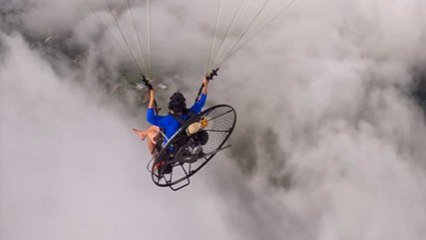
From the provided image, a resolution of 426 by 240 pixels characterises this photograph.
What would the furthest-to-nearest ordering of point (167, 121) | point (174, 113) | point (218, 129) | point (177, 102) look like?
point (218, 129)
point (167, 121)
point (174, 113)
point (177, 102)

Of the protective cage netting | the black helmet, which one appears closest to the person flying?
the black helmet

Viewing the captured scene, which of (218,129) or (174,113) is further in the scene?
(218,129)

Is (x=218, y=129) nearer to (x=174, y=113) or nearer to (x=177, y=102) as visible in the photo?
(x=174, y=113)

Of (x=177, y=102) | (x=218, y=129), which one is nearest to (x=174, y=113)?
(x=177, y=102)

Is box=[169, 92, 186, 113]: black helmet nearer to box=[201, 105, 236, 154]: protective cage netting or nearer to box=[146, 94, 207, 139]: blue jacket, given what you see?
box=[146, 94, 207, 139]: blue jacket

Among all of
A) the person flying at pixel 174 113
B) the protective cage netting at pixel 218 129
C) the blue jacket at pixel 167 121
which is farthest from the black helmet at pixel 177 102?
the protective cage netting at pixel 218 129

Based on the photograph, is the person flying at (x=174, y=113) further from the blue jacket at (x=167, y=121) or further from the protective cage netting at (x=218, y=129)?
the protective cage netting at (x=218, y=129)

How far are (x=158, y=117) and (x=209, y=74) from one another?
1553mm

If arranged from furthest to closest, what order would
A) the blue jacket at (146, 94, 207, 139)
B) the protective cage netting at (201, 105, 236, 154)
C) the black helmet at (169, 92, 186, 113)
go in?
the protective cage netting at (201, 105, 236, 154) < the blue jacket at (146, 94, 207, 139) < the black helmet at (169, 92, 186, 113)

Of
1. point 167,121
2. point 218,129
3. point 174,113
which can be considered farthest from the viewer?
point 218,129

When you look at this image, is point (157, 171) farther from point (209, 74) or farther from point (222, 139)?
point (209, 74)

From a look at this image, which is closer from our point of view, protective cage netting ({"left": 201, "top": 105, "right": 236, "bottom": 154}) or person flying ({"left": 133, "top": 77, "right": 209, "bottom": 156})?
person flying ({"left": 133, "top": 77, "right": 209, "bottom": 156})

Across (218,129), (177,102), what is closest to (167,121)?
(177,102)

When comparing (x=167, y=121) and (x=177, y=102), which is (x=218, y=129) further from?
(x=177, y=102)
